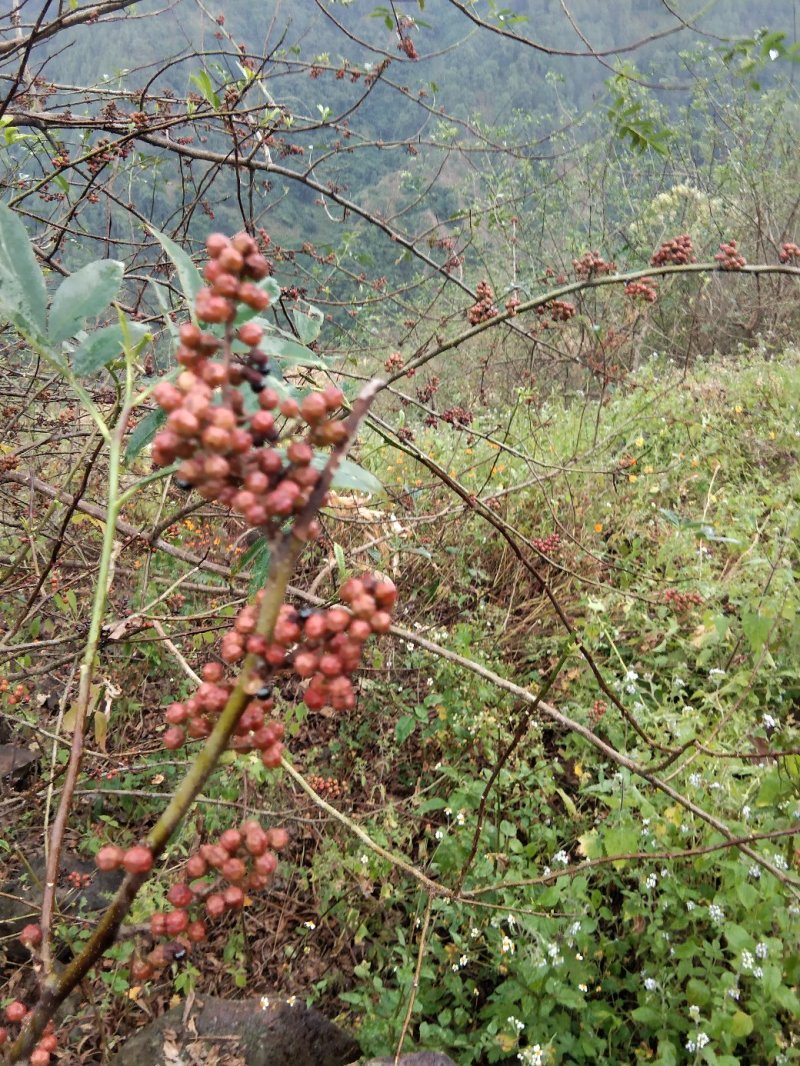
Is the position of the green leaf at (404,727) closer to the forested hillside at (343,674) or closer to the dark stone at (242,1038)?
the forested hillside at (343,674)

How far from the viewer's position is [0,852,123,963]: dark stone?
7.36 ft

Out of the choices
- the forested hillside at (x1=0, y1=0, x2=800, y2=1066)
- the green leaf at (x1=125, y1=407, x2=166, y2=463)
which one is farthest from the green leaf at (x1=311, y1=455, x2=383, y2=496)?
the green leaf at (x1=125, y1=407, x2=166, y2=463)

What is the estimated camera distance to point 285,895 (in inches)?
98.2

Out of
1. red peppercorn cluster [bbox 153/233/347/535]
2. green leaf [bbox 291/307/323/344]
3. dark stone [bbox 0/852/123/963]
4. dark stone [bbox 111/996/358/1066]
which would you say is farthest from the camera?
dark stone [bbox 0/852/123/963]

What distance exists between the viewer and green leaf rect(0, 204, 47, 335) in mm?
575

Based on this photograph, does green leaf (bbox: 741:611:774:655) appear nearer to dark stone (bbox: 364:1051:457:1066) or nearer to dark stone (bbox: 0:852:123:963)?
dark stone (bbox: 364:1051:457:1066)

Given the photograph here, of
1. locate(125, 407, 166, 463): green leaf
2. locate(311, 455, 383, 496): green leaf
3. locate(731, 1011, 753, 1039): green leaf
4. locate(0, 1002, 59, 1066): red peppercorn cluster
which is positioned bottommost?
locate(731, 1011, 753, 1039): green leaf

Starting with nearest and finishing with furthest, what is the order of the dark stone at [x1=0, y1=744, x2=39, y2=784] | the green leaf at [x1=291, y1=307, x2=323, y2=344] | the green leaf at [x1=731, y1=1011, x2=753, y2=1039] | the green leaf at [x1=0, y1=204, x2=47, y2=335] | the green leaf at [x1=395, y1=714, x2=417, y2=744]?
1. the green leaf at [x1=0, y1=204, x2=47, y2=335]
2. the green leaf at [x1=291, y1=307, x2=323, y2=344]
3. the green leaf at [x1=731, y1=1011, x2=753, y2=1039]
4. the green leaf at [x1=395, y1=714, x2=417, y2=744]
5. the dark stone at [x1=0, y1=744, x2=39, y2=784]

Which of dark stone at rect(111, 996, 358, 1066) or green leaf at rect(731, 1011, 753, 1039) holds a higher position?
green leaf at rect(731, 1011, 753, 1039)

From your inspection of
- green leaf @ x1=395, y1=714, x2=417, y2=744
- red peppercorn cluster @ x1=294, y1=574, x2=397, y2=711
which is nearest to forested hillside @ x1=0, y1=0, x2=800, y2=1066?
red peppercorn cluster @ x1=294, y1=574, x2=397, y2=711

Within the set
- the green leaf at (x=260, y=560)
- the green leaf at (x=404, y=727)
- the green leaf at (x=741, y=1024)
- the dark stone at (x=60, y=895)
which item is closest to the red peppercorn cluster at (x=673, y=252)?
the green leaf at (x=260, y=560)

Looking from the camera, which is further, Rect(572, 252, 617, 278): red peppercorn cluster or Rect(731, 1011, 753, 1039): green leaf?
Rect(731, 1011, 753, 1039): green leaf

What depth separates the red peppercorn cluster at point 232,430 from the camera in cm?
34

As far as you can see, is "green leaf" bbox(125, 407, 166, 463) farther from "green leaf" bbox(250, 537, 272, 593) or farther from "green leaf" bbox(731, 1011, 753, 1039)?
"green leaf" bbox(731, 1011, 753, 1039)
